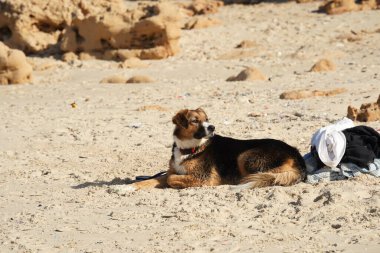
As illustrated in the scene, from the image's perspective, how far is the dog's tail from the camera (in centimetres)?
732

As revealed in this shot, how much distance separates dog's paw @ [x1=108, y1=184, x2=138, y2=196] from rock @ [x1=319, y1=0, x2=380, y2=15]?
1574 cm

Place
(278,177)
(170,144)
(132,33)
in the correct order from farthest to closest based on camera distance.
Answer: (132,33), (170,144), (278,177)

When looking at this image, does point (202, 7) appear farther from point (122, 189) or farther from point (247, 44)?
point (122, 189)

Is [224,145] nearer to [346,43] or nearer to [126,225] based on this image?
[126,225]

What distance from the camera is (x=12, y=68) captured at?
17156mm

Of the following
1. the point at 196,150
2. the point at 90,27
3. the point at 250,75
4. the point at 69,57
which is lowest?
the point at 69,57

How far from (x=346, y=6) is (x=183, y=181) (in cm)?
1570

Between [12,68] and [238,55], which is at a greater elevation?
[12,68]

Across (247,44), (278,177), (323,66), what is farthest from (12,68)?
(278,177)

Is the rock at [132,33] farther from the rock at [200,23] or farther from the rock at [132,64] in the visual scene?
the rock at [200,23]

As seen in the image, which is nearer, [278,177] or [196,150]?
[278,177]

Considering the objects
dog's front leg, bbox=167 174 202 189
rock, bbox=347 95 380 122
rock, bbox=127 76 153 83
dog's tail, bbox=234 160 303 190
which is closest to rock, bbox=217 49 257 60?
rock, bbox=127 76 153 83

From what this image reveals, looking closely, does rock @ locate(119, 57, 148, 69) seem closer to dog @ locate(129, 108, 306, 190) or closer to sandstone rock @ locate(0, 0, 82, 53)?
sandstone rock @ locate(0, 0, 82, 53)

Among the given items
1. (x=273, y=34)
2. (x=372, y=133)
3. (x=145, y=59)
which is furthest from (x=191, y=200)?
(x=273, y=34)
